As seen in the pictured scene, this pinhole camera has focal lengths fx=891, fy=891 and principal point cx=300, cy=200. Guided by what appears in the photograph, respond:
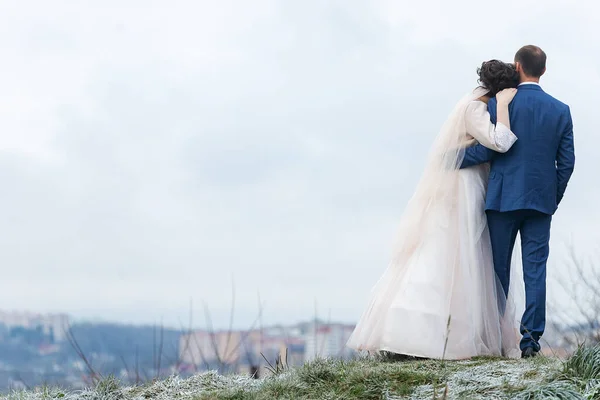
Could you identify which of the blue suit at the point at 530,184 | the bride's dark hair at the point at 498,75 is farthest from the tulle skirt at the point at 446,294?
the bride's dark hair at the point at 498,75

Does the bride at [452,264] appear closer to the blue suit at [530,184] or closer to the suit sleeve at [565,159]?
the blue suit at [530,184]

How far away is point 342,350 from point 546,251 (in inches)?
68.6

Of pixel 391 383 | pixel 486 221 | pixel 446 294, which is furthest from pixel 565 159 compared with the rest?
pixel 391 383

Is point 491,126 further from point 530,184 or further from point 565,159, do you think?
point 565,159

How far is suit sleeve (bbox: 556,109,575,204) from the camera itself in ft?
22.4

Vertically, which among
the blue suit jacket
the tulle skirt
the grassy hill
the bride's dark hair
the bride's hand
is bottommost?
the grassy hill

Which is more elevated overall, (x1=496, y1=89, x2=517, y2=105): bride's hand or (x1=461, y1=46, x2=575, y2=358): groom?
(x1=496, y1=89, x2=517, y2=105): bride's hand

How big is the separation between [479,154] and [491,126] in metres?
0.23

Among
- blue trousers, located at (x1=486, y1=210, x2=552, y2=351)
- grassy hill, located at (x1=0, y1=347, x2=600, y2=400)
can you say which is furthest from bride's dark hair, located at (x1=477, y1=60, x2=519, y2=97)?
grassy hill, located at (x1=0, y1=347, x2=600, y2=400)

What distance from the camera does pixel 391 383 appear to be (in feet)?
16.4

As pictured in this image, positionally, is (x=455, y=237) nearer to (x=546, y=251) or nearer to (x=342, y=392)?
(x=546, y=251)

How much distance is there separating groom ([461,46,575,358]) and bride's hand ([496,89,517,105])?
0.04m

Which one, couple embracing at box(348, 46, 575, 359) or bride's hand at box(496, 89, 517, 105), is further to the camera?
bride's hand at box(496, 89, 517, 105)

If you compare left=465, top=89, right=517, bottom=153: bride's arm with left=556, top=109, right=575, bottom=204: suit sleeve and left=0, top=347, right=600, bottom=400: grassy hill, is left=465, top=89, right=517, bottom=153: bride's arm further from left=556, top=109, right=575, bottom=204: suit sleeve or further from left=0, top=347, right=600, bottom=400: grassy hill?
left=0, top=347, right=600, bottom=400: grassy hill
